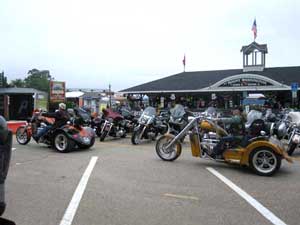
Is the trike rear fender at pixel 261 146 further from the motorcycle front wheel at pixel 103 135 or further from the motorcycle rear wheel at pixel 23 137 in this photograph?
the motorcycle rear wheel at pixel 23 137

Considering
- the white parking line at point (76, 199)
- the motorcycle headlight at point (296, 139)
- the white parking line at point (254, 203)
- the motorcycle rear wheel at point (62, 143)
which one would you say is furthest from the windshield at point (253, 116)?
the motorcycle rear wheel at point (62, 143)

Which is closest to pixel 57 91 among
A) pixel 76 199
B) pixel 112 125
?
pixel 112 125

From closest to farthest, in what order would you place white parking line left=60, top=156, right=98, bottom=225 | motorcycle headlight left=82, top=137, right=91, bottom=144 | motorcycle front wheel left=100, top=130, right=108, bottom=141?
white parking line left=60, top=156, right=98, bottom=225, motorcycle headlight left=82, top=137, right=91, bottom=144, motorcycle front wheel left=100, top=130, right=108, bottom=141

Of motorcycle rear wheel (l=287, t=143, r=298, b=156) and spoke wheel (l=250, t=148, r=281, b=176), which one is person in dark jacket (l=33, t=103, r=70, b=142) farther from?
motorcycle rear wheel (l=287, t=143, r=298, b=156)

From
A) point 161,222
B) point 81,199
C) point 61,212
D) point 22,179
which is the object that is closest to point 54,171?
point 22,179

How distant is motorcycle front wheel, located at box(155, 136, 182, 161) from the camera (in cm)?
882

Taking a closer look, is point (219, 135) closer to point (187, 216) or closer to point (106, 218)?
point (187, 216)

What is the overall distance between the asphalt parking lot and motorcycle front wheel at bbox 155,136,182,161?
19 cm

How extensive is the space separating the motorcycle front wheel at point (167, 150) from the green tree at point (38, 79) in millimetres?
67822

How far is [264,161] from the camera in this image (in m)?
7.40

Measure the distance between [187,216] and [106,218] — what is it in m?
1.08

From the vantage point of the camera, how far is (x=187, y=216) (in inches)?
186

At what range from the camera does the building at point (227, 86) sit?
26487 mm

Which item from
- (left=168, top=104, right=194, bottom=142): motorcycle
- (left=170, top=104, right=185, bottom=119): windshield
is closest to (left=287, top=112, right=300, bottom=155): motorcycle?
(left=168, top=104, right=194, bottom=142): motorcycle
